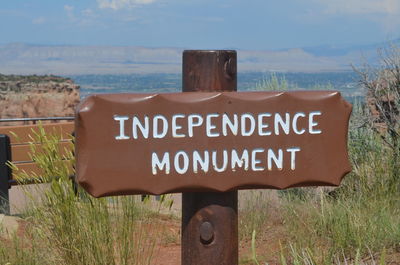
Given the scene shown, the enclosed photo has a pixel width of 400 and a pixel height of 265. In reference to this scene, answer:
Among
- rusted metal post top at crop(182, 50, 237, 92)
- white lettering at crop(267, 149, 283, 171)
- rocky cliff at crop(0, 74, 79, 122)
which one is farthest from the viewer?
rocky cliff at crop(0, 74, 79, 122)

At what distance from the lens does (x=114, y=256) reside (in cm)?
452

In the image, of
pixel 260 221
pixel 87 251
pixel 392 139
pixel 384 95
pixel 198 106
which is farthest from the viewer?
pixel 384 95

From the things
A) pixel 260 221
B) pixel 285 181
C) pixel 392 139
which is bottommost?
pixel 260 221

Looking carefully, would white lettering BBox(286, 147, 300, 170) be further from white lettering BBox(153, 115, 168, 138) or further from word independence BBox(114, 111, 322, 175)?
white lettering BBox(153, 115, 168, 138)

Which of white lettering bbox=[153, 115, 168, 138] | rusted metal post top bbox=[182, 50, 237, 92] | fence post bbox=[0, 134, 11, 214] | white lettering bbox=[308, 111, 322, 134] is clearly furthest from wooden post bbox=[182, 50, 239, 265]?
fence post bbox=[0, 134, 11, 214]

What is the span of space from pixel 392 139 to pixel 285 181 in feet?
17.5

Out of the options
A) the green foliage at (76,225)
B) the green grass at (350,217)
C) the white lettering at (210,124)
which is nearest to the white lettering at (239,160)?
the white lettering at (210,124)

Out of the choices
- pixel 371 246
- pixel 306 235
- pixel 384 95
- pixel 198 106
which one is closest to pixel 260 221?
pixel 306 235

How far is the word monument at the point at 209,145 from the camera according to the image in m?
2.99

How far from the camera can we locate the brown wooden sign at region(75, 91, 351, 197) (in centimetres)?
299

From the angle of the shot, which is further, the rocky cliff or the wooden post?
the rocky cliff

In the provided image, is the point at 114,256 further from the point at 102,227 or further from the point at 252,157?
the point at 252,157

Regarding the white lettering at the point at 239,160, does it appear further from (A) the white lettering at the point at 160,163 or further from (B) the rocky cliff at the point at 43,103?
(B) the rocky cliff at the point at 43,103

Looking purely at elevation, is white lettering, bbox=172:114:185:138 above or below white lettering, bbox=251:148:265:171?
above
